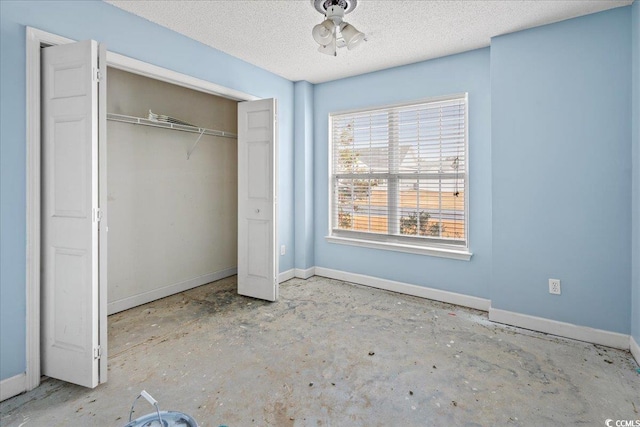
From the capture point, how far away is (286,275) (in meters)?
4.45

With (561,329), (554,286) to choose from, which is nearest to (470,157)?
(554,286)

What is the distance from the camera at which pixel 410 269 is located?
3.92 metres

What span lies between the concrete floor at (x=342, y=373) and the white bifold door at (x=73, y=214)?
0.85 feet

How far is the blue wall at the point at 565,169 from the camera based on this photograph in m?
2.62

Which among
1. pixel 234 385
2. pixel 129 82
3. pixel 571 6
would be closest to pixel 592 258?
pixel 571 6

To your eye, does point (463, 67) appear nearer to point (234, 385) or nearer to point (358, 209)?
point (358, 209)

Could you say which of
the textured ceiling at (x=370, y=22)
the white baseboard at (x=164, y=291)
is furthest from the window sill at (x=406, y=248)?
the textured ceiling at (x=370, y=22)

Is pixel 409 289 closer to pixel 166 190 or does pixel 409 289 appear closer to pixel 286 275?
pixel 286 275

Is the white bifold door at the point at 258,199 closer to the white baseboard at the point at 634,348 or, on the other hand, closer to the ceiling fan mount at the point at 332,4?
the ceiling fan mount at the point at 332,4

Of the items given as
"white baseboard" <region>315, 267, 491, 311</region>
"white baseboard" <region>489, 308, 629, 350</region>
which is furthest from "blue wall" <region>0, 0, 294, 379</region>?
"white baseboard" <region>489, 308, 629, 350</region>

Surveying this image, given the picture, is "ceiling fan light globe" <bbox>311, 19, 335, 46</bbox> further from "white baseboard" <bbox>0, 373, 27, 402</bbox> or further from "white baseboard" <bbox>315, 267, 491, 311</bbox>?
"white baseboard" <bbox>0, 373, 27, 402</bbox>

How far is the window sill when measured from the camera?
357 cm

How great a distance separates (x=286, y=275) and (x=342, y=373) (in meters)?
2.25

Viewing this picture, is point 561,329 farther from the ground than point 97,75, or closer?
closer
